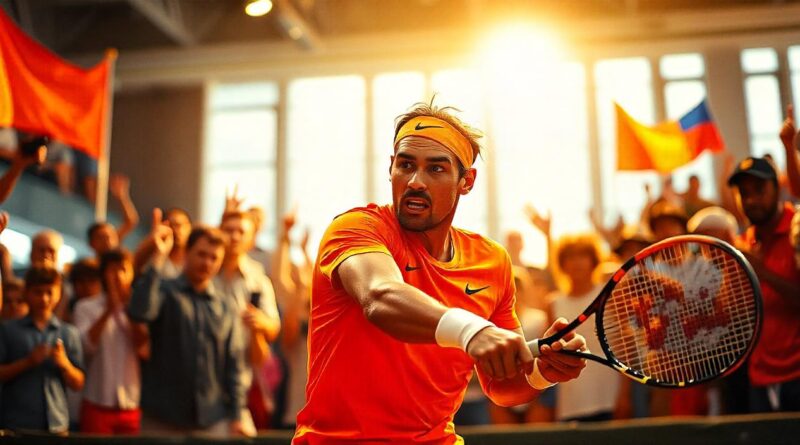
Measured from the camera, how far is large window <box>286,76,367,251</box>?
744 inches

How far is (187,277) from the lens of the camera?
21.2 feet

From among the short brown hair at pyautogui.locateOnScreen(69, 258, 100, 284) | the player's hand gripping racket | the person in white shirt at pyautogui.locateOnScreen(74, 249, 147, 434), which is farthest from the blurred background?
the player's hand gripping racket

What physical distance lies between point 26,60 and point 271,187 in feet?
36.6

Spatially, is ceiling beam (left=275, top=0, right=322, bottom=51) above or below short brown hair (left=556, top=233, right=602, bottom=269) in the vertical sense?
above

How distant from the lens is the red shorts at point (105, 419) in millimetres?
6465

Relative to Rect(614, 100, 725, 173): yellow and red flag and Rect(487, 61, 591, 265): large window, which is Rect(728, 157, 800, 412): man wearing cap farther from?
Rect(487, 61, 591, 265): large window

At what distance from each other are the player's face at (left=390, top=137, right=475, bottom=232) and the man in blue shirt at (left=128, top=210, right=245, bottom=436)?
3.19 metres

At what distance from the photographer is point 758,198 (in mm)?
5766

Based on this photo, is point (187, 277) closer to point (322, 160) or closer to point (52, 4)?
point (322, 160)

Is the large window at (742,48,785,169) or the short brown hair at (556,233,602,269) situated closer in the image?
the short brown hair at (556,233,602,269)

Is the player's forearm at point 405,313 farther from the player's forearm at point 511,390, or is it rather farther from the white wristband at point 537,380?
the player's forearm at point 511,390

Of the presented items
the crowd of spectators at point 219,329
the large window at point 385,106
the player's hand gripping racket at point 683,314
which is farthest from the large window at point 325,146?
the player's hand gripping racket at point 683,314

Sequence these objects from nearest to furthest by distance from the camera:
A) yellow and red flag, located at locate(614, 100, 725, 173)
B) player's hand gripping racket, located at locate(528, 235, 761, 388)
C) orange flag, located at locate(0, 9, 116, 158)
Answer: player's hand gripping racket, located at locate(528, 235, 761, 388) → orange flag, located at locate(0, 9, 116, 158) → yellow and red flag, located at locate(614, 100, 725, 173)

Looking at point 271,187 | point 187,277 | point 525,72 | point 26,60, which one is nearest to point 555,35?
point 525,72
